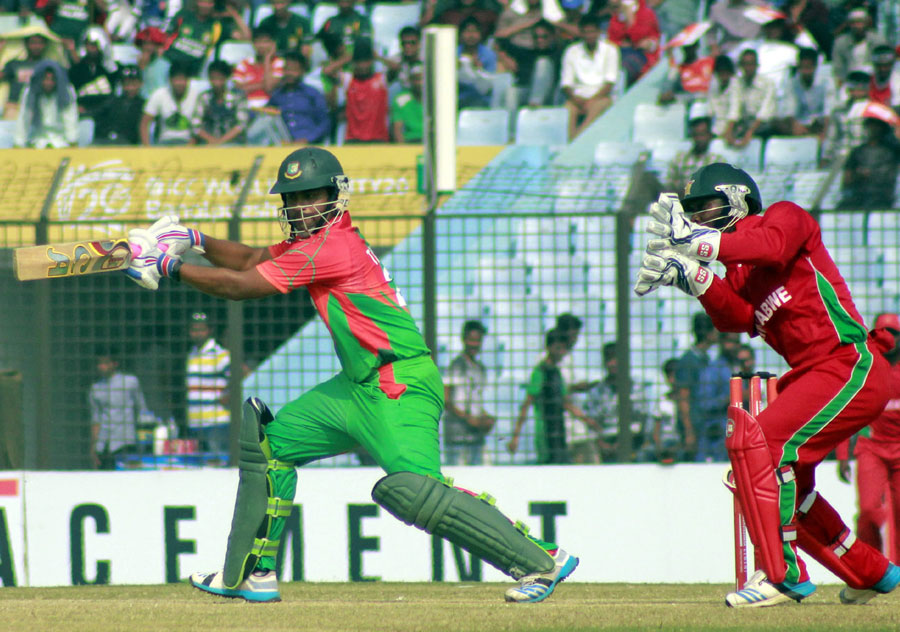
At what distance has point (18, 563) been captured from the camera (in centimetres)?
891

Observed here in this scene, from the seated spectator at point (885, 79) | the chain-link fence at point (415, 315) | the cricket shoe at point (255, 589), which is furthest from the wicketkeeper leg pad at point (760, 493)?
the seated spectator at point (885, 79)

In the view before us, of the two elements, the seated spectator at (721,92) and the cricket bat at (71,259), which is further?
the seated spectator at (721,92)

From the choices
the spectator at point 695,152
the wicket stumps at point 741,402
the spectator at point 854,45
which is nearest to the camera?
the wicket stumps at point 741,402

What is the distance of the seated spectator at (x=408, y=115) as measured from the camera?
42.7 ft

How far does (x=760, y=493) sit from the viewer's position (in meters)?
5.23

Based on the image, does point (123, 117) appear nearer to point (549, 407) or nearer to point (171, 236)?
point (549, 407)

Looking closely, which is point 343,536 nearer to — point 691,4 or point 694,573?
point 694,573

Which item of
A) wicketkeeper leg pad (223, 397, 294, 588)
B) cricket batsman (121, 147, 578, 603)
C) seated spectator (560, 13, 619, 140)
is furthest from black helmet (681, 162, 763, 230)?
seated spectator (560, 13, 619, 140)

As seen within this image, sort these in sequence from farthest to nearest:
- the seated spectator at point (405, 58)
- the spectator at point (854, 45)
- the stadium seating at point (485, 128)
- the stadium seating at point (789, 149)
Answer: the seated spectator at point (405, 58) → the stadium seating at point (485, 128) → the spectator at point (854, 45) → the stadium seating at point (789, 149)

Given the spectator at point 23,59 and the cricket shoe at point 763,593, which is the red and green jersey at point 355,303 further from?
the spectator at point 23,59

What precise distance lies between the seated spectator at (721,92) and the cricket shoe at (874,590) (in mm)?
7865

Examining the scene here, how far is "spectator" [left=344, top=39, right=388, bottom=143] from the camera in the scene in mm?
13133

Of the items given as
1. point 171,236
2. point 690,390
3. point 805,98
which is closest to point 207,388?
point 690,390

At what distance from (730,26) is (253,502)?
10.3 metres
